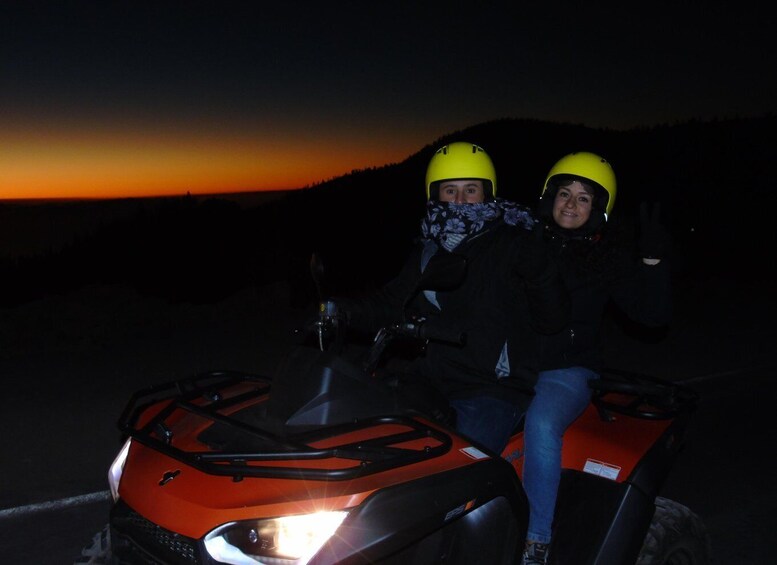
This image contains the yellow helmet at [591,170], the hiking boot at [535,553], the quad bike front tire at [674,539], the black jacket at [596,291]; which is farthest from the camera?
the yellow helmet at [591,170]

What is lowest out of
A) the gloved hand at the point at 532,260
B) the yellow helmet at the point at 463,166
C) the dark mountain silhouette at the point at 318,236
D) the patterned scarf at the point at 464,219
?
the dark mountain silhouette at the point at 318,236

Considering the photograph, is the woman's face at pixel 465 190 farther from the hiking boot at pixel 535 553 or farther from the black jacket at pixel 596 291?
the hiking boot at pixel 535 553

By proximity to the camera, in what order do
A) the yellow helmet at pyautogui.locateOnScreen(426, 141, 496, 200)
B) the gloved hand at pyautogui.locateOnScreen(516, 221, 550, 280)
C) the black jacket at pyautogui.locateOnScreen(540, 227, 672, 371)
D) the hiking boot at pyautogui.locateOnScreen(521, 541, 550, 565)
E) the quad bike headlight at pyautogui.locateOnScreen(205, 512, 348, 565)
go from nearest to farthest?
1. the quad bike headlight at pyautogui.locateOnScreen(205, 512, 348, 565)
2. the gloved hand at pyautogui.locateOnScreen(516, 221, 550, 280)
3. the hiking boot at pyautogui.locateOnScreen(521, 541, 550, 565)
4. the black jacket at pyautogui.locateOnScreen(540, 227, 672, 371)
5. the yellow helmet at pyautogui.locateOnScreen(426, 141, 496, 200)

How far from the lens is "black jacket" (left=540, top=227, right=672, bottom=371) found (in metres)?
3.73

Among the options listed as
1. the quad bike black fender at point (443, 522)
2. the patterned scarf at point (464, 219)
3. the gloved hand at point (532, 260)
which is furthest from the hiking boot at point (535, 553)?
the patterned scarf at point (464, 219)

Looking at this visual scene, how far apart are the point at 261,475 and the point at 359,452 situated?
352mm

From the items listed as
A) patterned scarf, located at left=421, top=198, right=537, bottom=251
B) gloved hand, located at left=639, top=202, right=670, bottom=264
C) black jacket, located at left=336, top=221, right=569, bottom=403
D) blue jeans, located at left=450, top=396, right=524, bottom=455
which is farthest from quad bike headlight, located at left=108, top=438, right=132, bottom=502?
gloved hand, located at left=639, top=202, right=670, bottom=264

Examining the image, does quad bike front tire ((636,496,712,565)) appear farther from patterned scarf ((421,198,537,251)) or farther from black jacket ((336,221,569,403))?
patterned scarf ((421,198,537,251))

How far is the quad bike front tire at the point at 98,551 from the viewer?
3.09 meters

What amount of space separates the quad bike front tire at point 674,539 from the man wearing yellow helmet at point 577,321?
0.49m

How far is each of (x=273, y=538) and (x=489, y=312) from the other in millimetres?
1421

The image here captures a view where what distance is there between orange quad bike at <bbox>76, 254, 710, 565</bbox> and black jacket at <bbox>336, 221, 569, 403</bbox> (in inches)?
12.1

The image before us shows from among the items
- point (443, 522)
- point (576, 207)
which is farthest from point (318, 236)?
point (443, 522)

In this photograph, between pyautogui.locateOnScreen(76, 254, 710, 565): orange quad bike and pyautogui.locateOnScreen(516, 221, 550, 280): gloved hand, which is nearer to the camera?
pyautogui.locateOnScreen(76, 254, 710, 565): orange quad bike
